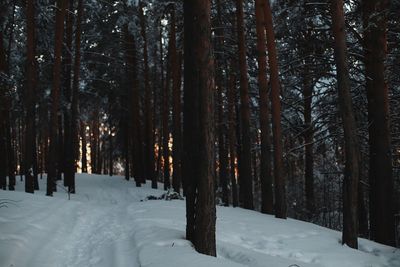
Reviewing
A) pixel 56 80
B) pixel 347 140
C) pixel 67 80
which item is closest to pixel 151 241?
pixel 347 140

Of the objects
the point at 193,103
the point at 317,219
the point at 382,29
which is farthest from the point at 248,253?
the point at 317,219

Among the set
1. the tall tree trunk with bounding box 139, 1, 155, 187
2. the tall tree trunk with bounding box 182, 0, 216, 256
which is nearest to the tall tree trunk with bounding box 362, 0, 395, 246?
the tall tree trunk with bounding box 182, 0, 216, 256

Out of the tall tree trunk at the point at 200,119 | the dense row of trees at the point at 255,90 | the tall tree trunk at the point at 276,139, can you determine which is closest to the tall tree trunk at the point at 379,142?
the dense row of trees at the point at 255,90

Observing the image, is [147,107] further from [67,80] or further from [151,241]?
→ [151,241]

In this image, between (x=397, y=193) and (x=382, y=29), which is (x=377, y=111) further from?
(x=397, y=193)

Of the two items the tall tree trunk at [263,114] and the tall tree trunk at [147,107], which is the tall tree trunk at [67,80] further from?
the tall tree trunk at [263,114]

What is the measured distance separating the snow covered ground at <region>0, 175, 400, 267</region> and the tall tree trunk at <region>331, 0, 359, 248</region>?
0.53 metres

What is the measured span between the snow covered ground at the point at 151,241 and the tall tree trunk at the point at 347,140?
53 cm

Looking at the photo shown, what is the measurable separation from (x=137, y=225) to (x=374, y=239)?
5.69m

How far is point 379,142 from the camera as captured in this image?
10.1m

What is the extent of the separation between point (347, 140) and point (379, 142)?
2.12m

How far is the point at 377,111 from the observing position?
1020 cm

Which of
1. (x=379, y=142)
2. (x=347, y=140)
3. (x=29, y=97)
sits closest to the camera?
(x=347, y=140)

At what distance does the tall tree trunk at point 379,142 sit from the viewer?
33.0ft
